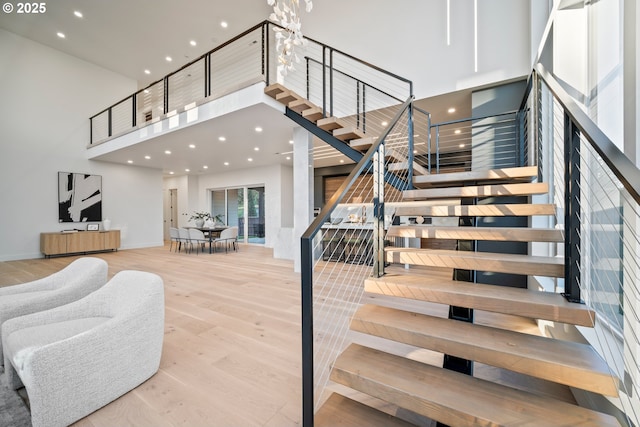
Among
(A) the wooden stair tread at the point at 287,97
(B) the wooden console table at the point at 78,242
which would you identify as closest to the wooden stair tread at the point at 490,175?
(A) the wooden stair tread at the point at 287,97

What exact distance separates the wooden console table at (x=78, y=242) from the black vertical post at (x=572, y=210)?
32.7 feet

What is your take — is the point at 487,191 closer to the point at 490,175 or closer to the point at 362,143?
the point at 490,175

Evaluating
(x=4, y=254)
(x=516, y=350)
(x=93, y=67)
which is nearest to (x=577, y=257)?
(x=516, y=350)

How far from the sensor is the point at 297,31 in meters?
2.80

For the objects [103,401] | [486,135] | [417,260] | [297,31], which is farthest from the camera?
[486,135]

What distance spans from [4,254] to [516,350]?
10230 millimetres

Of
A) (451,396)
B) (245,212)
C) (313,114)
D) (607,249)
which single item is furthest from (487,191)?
(245,212)

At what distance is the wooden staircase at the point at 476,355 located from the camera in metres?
1.11

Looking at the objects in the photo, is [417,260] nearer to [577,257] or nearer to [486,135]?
[577,257]

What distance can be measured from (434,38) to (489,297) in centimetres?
474

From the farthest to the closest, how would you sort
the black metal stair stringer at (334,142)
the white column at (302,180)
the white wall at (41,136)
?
1. the white wall at (41,136)
2. the white column at (302,180)
3. the black metal stair stringer at (334,142)

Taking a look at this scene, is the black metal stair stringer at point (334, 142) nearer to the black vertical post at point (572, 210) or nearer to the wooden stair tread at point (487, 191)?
the wooden stair tread at point (487, 191)

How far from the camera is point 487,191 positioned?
2418 mm

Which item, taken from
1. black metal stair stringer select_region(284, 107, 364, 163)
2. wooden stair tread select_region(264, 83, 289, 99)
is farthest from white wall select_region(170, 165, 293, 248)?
wooden stair tread select_region(264, 83, 289, 99)
